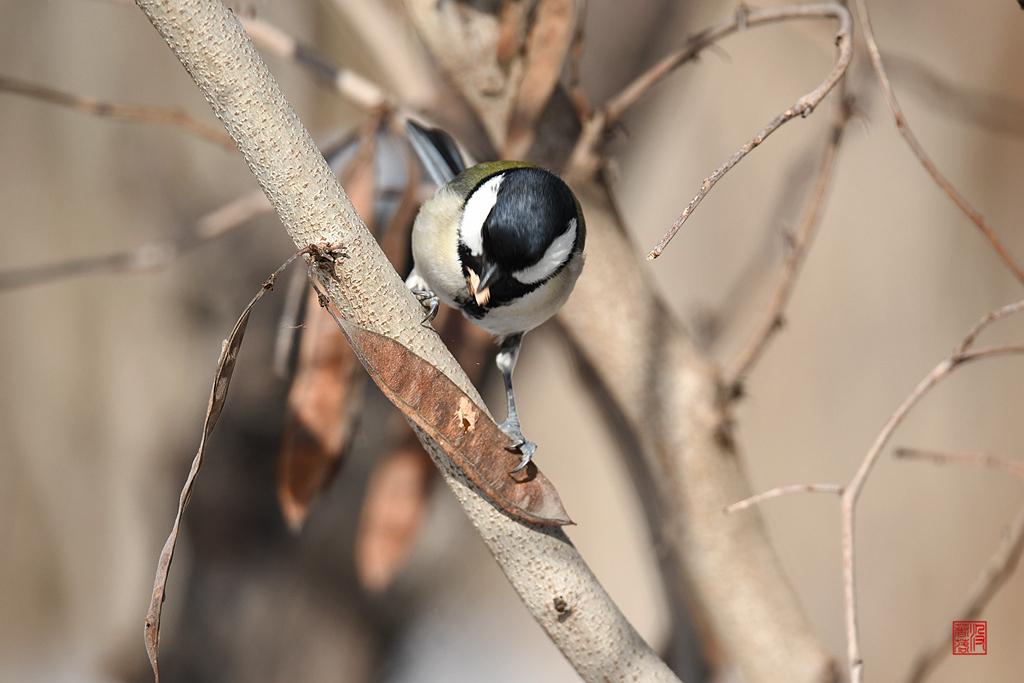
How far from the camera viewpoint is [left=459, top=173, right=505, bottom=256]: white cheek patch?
0.80m

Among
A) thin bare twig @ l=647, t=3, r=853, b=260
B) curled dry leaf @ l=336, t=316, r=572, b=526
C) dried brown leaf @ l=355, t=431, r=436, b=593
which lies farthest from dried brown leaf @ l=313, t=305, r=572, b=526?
dried brown leaf @ l=355, t=431, r=436, b=593

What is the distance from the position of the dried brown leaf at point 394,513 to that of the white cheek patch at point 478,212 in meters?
0.31

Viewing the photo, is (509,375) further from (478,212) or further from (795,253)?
(795,253)

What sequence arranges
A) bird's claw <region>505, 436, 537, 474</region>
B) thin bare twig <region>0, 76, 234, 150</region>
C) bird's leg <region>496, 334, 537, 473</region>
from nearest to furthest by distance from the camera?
1. bird's claw <region>505, 436, 537, 474</region>
2. bird's leg <region>496, 334, 537, 473</region>
3. thin bare twig <region>0, 76, 234, 150</region>

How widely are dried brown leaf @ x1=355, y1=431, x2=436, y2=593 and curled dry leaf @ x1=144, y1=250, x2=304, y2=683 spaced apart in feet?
1.56

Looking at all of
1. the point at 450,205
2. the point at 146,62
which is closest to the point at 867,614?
the point at 450,205

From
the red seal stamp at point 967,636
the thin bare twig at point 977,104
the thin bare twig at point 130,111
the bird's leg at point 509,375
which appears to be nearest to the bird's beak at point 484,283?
the bird's leg at point 509,375

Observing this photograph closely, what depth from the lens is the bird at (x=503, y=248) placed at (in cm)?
76

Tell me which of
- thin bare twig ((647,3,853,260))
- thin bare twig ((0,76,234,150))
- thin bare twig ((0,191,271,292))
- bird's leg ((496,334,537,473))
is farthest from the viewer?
thin bare twig ((0,191,271,292))

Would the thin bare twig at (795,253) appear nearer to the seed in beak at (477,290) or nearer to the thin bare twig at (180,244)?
the seed in beak at (477,290)

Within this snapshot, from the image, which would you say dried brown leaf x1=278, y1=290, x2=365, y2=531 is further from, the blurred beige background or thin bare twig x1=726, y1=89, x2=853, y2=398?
the blurred beige background

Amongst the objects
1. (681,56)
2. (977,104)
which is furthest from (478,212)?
(977,104)

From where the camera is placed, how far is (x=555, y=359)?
67.1 inches

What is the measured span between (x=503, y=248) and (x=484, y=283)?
0.03 metres
